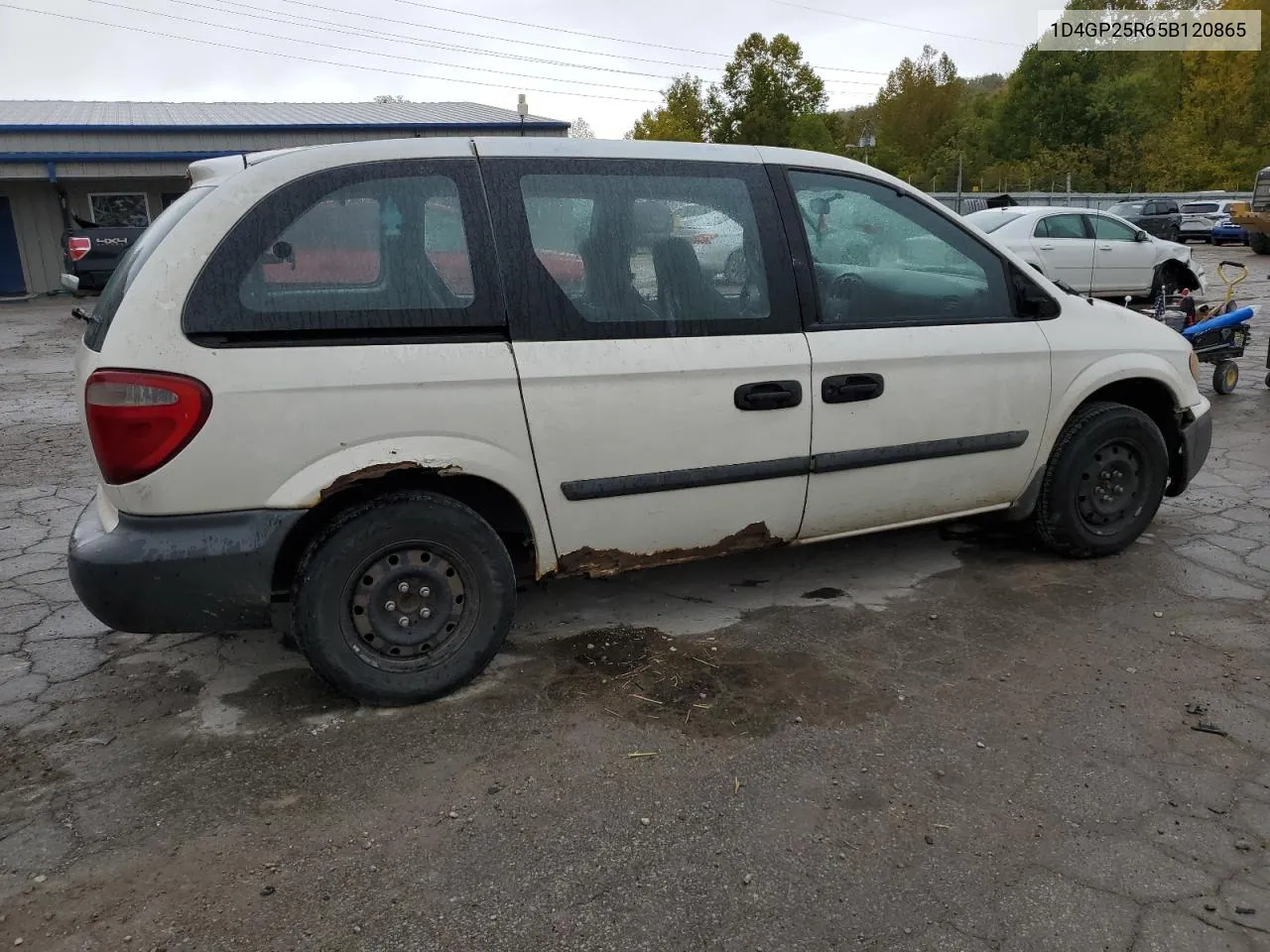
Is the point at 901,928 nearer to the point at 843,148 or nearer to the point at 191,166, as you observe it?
the point at 191,166

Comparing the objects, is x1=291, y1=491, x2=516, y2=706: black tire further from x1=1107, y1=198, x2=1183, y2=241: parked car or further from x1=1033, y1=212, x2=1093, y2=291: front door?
x1=1107, y1=198, x2=1183, y2=241: parked car

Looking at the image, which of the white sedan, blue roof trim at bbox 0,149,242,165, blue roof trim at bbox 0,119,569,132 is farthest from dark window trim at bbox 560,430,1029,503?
blue roof trim at bbox 0,149,242,165

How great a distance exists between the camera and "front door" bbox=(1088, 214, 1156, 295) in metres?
14.7

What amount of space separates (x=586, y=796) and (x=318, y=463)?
1304mm

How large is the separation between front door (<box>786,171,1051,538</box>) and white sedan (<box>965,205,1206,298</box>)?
11047mm

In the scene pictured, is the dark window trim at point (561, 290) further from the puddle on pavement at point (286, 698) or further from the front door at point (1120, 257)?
→ the front door at point (1120, 257)

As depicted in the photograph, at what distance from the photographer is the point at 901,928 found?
2.29 m

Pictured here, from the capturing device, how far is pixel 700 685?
3432 mm

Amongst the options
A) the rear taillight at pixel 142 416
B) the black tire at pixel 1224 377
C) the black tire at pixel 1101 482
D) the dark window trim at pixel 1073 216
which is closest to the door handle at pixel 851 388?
the black tire at pixel 1101 482

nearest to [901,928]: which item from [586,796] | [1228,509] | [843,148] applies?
[586,796]

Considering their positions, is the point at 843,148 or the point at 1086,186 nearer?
the point at 1086,186

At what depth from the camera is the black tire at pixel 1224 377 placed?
8.30m

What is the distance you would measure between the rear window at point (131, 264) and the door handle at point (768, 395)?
193 centimetres

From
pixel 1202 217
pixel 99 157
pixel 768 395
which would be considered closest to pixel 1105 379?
pixel 768 395
